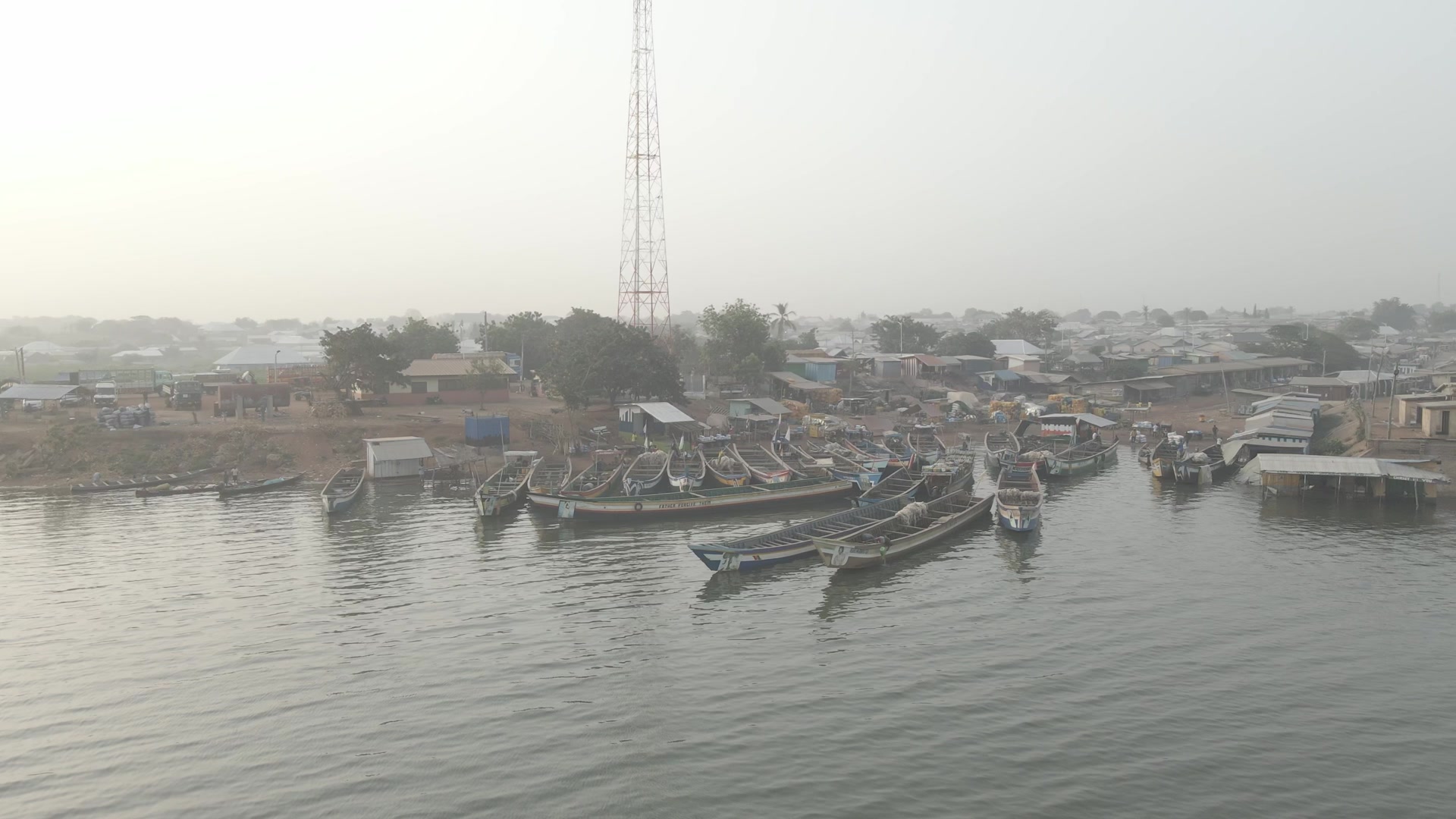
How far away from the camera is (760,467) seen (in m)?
43.9

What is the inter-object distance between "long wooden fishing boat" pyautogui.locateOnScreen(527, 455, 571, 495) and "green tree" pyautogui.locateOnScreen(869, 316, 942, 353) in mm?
55264

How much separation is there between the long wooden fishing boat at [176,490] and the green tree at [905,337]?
6743 cm

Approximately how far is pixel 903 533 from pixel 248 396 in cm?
4025

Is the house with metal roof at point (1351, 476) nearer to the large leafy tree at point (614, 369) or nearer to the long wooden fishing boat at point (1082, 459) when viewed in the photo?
the long wooden fishing boat at point (1082, 459)

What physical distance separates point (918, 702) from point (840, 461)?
26656 mm

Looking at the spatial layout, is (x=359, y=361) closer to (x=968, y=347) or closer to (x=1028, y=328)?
(x=968, y=347)

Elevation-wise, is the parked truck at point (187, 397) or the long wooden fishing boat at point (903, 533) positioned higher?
the parked truck at point (187, 397)

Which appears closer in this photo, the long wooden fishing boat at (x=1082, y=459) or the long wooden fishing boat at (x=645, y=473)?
the long wooden fishing boat at (x=645, y=473)

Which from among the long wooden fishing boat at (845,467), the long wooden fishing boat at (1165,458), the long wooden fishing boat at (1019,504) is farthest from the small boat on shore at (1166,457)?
the long wooden fishing boat at (845,467)

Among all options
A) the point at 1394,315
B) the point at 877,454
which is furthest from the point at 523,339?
the point at 1394,315

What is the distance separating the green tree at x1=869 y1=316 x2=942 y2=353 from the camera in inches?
3752

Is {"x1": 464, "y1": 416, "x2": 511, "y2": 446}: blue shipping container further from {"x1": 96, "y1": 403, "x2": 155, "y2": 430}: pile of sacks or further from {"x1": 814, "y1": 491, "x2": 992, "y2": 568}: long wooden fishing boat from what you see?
{"x1": 814, "y1": 491, "x2": 992, "y2": 568}: long wooden fishing boat

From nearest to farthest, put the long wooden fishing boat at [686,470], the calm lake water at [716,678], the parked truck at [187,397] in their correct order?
the calm lake water at [716,678] < the long wooden fishing boat at [686,470] < the parked truck at [187,397]

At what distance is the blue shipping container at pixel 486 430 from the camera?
47.6 meters
